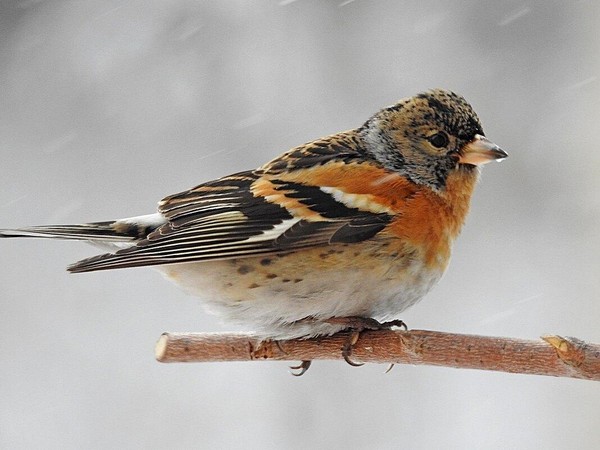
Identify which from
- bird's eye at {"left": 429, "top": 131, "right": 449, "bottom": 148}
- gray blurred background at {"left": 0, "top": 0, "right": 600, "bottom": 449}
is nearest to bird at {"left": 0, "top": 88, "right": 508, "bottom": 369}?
bird's eye at {"left": 429, "top": 131, "right": 449, "bottom": 148}

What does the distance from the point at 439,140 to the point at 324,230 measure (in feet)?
2.10

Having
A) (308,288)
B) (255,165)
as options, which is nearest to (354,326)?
(308,288)

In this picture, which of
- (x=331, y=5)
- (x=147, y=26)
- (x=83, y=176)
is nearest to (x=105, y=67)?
(x=147, y=26)

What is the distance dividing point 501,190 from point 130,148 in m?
2.53

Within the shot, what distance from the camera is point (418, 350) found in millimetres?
2967

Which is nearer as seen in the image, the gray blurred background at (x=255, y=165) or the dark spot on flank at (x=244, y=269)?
the dark spot on flank at (x=244, y=269)

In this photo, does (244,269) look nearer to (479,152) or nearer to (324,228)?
(324,228)

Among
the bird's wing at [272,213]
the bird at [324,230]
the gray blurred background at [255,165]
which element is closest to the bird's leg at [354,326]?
the bird at [324,230]

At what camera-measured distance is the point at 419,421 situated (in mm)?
5531

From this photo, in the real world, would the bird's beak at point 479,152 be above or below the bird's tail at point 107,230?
above

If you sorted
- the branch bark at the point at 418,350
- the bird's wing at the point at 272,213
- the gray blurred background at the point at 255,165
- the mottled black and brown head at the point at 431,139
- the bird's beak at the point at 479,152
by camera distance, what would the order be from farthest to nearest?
1. the gray blurred background at the point at 255,165
2. the mottled black and brown head at the point at 431,139
3. the bird's beak at the point at 479,152
4. the bird's wing at the point at 272,213
5. the branch bark at the point at 418,350

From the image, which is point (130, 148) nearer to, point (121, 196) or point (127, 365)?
point (121, 196)

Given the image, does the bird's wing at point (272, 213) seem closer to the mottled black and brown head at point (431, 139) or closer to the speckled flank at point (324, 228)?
the speckled flank at point (324, 228)

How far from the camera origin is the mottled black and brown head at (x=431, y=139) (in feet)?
11.5
